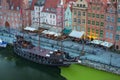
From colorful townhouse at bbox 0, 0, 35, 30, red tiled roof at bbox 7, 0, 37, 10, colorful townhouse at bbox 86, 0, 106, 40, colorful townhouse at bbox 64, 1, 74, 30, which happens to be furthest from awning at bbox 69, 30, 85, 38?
red tiled roof at bbox 7, 0, 37, 10

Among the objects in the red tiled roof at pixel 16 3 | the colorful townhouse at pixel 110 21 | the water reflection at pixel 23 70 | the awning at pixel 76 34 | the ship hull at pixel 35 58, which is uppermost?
the red tiled roof at pixel 16 3

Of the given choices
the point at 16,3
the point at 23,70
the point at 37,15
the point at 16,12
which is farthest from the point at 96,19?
the point at 16,3

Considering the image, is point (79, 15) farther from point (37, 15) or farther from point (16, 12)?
point (16, 12)

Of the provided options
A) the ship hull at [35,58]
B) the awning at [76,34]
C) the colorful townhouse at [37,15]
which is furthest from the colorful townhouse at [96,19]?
the colorful townhouse at [37,15]

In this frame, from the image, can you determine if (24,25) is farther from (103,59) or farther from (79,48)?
(103,59)

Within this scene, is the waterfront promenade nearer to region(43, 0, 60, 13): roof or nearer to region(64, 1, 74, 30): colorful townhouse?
region(64, 1, 74, 30): colorful townhouse

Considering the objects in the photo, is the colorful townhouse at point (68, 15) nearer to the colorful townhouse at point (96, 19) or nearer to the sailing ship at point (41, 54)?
the colorful townhouse at point (96, 19)
